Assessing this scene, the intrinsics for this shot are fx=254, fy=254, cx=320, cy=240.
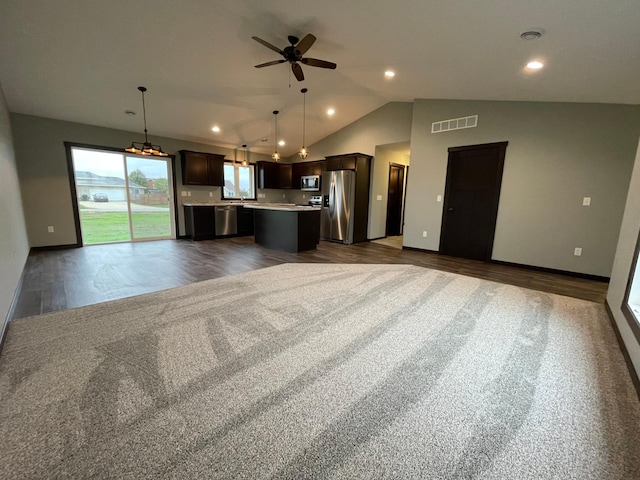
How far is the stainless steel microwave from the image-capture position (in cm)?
725

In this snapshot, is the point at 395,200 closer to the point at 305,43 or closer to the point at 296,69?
the point at 296,69

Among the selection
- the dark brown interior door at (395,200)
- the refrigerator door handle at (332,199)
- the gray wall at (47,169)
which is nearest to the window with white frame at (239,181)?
the gray wall at (47,169)

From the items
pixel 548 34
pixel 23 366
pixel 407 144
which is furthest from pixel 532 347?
pixel 407 144

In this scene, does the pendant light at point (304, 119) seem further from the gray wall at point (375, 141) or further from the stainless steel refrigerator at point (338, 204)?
the stainless steel refrigerator at point (338, 204)

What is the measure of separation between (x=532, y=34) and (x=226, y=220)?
6.46m

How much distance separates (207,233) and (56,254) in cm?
272

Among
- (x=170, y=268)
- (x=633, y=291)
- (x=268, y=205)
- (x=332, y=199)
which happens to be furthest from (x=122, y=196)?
(x=633, y=291)

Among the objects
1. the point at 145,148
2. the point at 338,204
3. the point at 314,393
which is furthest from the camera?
the point at 338,204

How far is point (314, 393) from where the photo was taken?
1.45 metres

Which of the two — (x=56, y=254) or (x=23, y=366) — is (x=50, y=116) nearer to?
(x=56, y=254)

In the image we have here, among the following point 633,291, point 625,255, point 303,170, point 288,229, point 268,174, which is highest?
point 303,170

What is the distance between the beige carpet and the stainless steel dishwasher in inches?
171

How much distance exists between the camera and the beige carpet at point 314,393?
1075 millimetres

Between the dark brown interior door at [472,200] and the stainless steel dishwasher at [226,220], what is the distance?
5153mm
